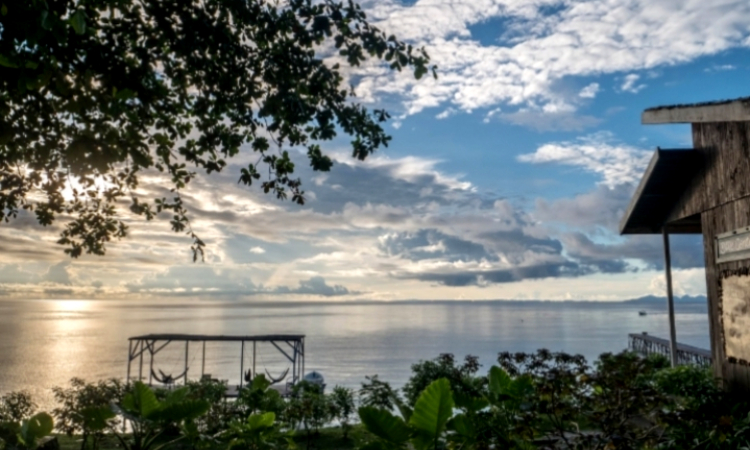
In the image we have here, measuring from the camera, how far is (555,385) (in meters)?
4.40

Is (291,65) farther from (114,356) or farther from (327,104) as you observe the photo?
(114,356)

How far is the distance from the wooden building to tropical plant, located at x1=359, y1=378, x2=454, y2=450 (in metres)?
6.26

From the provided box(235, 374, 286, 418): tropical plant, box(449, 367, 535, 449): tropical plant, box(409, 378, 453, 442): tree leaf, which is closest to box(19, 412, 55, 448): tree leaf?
box(235, 374, 286, 418): tropical plant

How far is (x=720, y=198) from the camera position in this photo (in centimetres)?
847

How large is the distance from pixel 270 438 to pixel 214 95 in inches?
224

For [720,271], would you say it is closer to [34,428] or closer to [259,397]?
[259,397]

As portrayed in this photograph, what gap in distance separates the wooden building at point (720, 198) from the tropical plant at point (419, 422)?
626 cm

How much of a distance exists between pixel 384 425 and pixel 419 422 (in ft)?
0.58

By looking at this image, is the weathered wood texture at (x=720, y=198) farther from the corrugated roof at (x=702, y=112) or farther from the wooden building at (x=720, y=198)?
the corrugated roof at (x=702, y=112)

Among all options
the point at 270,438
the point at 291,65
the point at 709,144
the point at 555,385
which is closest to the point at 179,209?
the point at 291,65

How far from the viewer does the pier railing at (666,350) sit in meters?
20.4

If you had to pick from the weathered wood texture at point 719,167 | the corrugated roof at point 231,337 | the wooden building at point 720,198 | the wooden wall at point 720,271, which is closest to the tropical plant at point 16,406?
the corrugated roof at point 231,337

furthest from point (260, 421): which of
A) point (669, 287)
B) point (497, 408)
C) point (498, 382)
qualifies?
point (669, 287)

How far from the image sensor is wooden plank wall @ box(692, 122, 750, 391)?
787 centimetres
